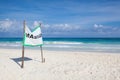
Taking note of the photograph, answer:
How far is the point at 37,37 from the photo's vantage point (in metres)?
9.73

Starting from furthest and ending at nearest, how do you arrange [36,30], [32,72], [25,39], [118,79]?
[36,30], [25,39], [32,72], [118,79]

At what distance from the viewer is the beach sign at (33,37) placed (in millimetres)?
8992

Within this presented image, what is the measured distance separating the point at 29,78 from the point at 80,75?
2.12 m

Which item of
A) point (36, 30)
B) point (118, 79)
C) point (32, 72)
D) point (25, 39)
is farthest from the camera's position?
point (36, 30)

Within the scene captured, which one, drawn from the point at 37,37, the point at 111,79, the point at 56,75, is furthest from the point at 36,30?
the point at 111,79

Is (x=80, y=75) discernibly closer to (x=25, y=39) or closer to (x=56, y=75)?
(x=56, y=75)

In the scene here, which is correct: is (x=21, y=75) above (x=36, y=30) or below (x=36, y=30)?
below

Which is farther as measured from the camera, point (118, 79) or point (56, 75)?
point (56, 75)

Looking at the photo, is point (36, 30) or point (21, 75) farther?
point (36, 30)

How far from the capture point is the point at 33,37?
9.42 m

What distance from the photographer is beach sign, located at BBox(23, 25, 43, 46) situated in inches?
354

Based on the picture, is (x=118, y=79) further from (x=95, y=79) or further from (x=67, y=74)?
(x=67, y=74)

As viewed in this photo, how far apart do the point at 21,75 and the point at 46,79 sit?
1223 millimetres

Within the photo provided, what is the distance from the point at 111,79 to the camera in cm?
684
